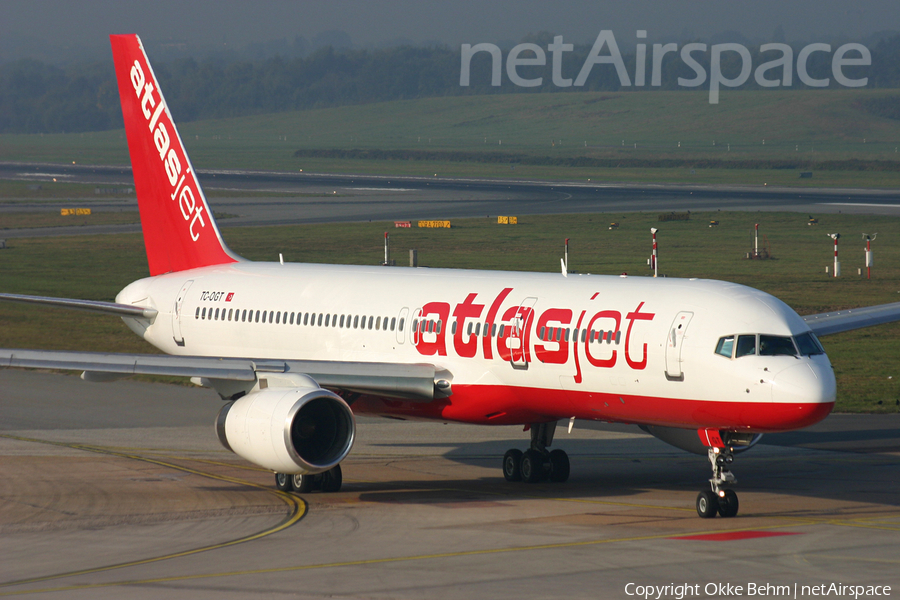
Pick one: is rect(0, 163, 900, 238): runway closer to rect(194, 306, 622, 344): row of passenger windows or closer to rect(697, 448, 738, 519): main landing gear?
rect(194, 306, 622, 344): row of passenger windows

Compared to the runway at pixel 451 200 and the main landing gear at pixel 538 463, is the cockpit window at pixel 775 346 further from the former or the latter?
the runway at pixel 451 200

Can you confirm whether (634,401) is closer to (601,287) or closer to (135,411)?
(601,287)

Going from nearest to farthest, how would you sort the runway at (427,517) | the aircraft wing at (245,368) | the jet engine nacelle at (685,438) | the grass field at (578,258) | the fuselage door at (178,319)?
the runway at (427,517), the aircraft wing at (245,368), the jet engine nacelle at (685,438), the fuselage door at (178,319), the grass field at (578,258)

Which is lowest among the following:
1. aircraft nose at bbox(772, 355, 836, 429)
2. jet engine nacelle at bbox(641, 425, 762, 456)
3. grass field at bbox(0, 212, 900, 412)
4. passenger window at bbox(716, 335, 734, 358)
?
jet engine nacelle at bbox(641, 425, 762, 456)

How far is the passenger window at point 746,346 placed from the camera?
2448 centimetres

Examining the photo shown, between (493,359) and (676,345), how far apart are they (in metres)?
4.63

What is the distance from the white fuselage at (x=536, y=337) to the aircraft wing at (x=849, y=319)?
5807mm

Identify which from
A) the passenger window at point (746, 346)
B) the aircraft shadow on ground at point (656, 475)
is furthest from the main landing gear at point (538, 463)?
the passenger window at point (746, 346)

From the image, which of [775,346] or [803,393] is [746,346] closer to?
[775,346]

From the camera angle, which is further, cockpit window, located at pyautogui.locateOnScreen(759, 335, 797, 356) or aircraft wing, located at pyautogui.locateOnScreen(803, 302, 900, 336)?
aircraft wing, located at pyautogui.locateOnScreen(803, 302, 900, 336)

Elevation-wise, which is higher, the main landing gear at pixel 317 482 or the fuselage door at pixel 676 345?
the fuselage door at pixel 676 345

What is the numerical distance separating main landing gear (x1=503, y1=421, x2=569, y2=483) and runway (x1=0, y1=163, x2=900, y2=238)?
77.9 metres

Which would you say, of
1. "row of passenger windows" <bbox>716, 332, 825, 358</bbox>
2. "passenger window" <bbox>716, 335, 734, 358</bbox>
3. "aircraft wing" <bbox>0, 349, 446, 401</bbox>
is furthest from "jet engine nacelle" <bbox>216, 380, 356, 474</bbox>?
"row of passenger windows" <bbox>716, 332, 825, 358</bbox>

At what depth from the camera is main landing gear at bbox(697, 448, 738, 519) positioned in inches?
977
